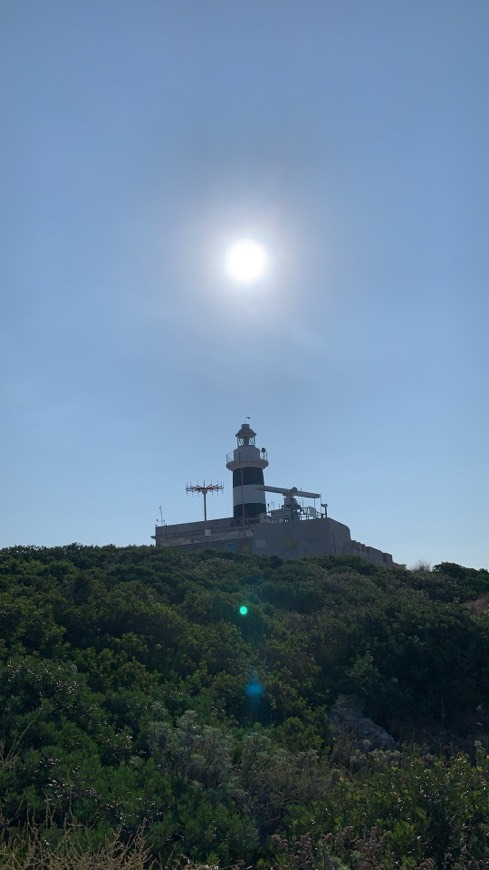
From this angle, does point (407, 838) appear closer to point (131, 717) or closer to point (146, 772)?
point (146, 772)

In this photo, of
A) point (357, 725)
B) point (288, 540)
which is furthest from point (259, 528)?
point (357, 725)

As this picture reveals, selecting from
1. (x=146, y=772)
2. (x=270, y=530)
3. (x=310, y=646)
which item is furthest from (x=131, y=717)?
(x=270, y=530)

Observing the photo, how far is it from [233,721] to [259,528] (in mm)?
37250

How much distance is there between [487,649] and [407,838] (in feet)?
26.0

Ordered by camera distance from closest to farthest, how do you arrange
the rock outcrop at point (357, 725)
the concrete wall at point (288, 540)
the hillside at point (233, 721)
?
the hillside at point (233, 721), the rock outcrop at point (357, 725), the concrete wall at point (288, 540)

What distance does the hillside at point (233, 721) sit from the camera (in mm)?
6391

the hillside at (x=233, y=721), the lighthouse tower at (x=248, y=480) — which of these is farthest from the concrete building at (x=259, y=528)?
the hillside at (x=233, y=721)

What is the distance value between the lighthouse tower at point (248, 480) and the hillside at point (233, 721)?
36441 millimetres

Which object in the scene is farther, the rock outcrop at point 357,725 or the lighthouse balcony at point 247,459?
the lighthouse balcony at point 247,459

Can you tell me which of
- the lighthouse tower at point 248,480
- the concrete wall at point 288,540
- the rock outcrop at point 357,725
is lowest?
the rock outcrop at point 357,725

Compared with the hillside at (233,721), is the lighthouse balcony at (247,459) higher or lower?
higher

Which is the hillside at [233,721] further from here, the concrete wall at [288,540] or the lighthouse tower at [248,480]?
the lighthouse tower at [248,480]

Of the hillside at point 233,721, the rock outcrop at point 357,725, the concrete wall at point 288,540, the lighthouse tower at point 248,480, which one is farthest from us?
the lighthouse tower at point 248,480

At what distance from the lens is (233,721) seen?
10047 millimetres
